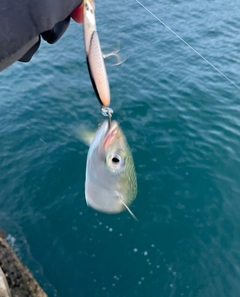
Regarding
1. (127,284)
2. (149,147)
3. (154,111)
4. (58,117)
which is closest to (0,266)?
(127,284)

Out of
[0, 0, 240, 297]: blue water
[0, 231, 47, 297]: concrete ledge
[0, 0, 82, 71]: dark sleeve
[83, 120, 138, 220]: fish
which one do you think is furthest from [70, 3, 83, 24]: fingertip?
[0, 0, 240, 297]: blue water

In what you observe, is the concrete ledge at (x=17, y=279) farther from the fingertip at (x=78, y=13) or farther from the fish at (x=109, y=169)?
the fingertip at (x=78, y=13)

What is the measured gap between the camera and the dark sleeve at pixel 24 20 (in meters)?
2.22

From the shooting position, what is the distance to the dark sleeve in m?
2.22

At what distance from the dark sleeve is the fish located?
928 millimetres

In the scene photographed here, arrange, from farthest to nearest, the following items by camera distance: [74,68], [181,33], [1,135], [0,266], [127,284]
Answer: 1. [181,33]
2. [74,68]
3. [1,135]
4. [127,284]
5. [0,266]

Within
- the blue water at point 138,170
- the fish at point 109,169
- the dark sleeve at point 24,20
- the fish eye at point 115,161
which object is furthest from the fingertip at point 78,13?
the blue water at point 138,170

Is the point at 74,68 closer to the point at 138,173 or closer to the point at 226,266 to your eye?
the point at 138,173

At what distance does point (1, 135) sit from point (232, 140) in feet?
17.6

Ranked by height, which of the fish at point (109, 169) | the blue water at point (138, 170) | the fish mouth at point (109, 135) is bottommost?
the blue water at point (138, 170)

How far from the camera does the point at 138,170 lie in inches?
283

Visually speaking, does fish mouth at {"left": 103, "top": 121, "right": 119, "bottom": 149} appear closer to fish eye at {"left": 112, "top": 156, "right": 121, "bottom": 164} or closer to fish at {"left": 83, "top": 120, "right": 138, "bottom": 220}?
fish at {"left": 83, "top": 120, "right": 138, "bottom": 220}

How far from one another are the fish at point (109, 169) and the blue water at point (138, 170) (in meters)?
2.98

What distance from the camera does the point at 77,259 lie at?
591 cm
